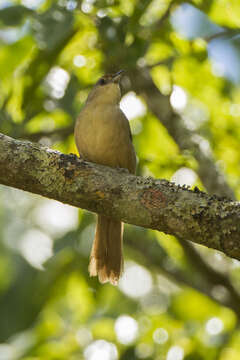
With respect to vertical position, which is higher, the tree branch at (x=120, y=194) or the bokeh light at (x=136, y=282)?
the tree branch at (x=120, y=194)

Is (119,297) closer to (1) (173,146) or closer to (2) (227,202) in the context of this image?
(1) (173,146)

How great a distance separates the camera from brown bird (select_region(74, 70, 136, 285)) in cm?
501

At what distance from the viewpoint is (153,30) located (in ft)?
16.7

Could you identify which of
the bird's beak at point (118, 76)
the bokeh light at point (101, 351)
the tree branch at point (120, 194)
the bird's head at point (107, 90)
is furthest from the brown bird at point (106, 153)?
the tree branch at point (120, 194)

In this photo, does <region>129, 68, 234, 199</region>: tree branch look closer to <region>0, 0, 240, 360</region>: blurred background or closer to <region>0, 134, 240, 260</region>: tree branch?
<region>0, 0, 240, 360</region>: blurred background

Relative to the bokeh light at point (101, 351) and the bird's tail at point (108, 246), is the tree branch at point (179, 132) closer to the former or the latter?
the bird's tail at point (108, 246)

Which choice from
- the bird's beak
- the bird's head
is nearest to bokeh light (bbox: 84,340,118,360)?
the bird's head

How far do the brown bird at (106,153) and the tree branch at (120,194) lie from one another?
1.40 metres

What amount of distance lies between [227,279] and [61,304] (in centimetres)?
210

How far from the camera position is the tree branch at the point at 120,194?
10.6ft

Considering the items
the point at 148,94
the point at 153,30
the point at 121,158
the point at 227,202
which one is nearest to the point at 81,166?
the point at 227,202

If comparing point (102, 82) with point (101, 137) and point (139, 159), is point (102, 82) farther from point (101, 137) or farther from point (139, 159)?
point (139, 159)

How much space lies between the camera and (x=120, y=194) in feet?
11.5

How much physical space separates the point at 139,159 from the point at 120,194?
4.46 feet
